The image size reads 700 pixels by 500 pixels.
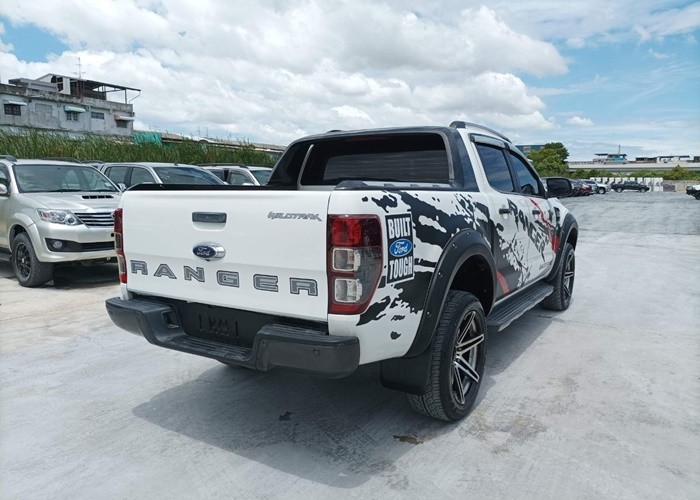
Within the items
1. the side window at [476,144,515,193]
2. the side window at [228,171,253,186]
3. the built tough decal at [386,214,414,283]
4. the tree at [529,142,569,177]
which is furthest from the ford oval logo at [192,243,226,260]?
the tree at [529,142,569,177]

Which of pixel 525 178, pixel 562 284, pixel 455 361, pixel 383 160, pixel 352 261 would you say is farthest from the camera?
pixel 562 284

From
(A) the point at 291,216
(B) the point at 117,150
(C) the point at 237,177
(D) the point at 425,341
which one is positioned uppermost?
(B) the point at 117,150

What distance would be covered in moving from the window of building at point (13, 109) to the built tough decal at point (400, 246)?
169ft

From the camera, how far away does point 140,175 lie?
1067 cm

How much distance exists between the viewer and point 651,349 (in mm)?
4809

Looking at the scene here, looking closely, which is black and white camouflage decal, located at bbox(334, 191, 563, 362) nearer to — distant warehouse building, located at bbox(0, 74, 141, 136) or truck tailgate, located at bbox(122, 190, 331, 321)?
truck tailgate, located at bbox(122, 190, 331, 321)

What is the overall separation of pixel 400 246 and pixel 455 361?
3.34 feet

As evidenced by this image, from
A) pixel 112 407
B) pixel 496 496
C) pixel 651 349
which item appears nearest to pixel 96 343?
pixel 112 407

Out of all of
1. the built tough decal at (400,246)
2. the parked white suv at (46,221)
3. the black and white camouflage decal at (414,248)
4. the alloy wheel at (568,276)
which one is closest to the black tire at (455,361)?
the black and white camouflage decal at (414,248)

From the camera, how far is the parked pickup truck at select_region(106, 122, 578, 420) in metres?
2.61

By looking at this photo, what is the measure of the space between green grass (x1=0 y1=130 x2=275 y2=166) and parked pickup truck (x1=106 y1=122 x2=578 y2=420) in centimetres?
1425

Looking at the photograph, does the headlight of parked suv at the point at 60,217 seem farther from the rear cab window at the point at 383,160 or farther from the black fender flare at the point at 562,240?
the black fender flare at the point at 562,240

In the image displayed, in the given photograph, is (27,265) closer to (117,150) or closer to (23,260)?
(23,260)

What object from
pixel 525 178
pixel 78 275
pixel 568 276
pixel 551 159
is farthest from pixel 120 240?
pixel 551 159
